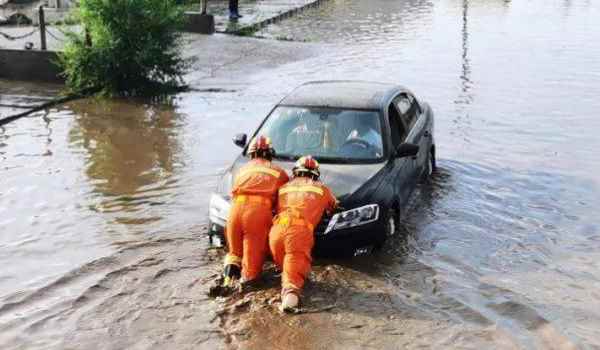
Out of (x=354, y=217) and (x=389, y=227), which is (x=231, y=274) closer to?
(x=354, y=217)

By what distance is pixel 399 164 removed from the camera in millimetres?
8898

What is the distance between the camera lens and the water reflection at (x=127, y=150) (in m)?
10.4

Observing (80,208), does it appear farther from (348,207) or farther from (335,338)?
(335,338)

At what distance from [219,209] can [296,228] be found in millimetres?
1204

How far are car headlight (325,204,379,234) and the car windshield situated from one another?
90cm

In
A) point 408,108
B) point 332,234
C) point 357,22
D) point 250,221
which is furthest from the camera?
point 357,22

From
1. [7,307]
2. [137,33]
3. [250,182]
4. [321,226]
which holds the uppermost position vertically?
[137,33]

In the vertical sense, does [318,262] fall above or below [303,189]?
below

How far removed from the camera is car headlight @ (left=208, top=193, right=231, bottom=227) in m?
7.74

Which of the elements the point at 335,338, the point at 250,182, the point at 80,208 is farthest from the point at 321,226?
the point at 80,208

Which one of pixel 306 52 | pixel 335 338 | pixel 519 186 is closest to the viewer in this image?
pixel 335 338

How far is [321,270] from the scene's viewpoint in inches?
302

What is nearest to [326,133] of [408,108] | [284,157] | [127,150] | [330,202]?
[284,157]

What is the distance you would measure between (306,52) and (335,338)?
1877cm
